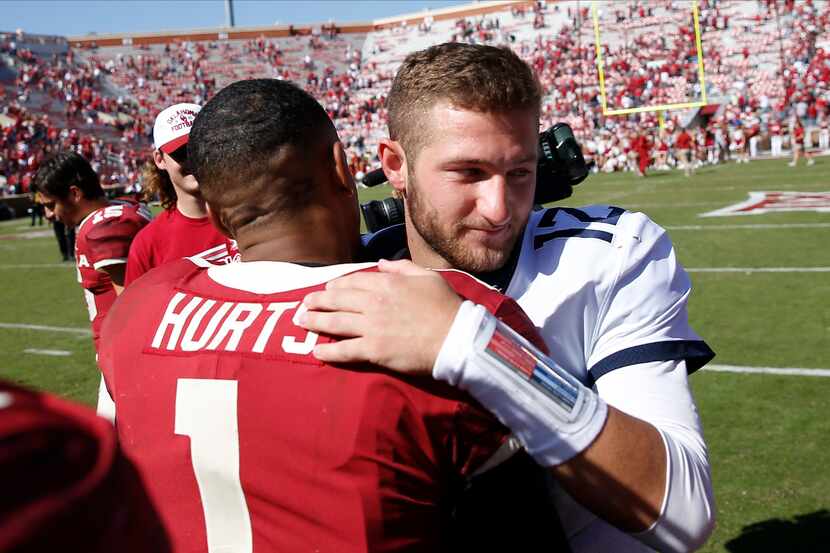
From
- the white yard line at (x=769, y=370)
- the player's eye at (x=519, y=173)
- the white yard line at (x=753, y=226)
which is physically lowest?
the white yard line at (x=769, y=370)

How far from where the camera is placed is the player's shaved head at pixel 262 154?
1543 mm

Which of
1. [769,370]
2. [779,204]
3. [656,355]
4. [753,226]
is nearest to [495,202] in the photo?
[656,355]

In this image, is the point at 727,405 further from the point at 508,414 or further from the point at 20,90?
the point at 20,90

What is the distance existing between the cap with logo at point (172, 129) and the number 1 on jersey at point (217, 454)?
8.76 ft

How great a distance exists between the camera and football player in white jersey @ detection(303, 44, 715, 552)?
4.17 ft

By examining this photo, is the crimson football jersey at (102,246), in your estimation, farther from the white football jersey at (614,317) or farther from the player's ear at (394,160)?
the white football jersey at (614,317)

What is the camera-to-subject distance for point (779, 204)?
13.2 m

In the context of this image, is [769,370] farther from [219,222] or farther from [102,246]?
[219,222]

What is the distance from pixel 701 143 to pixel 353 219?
→ 2559 cm

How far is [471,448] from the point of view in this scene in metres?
1.31

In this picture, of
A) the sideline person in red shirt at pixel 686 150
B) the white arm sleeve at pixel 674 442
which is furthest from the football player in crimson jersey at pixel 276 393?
the sideline person in red shirt at pixel 686 150

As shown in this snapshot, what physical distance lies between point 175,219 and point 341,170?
2585 mm

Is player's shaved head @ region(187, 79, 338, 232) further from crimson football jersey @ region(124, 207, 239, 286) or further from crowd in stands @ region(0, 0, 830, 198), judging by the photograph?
crowd in stands @ region(0, 0, 830, 198)

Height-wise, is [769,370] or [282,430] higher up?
[282,430]
